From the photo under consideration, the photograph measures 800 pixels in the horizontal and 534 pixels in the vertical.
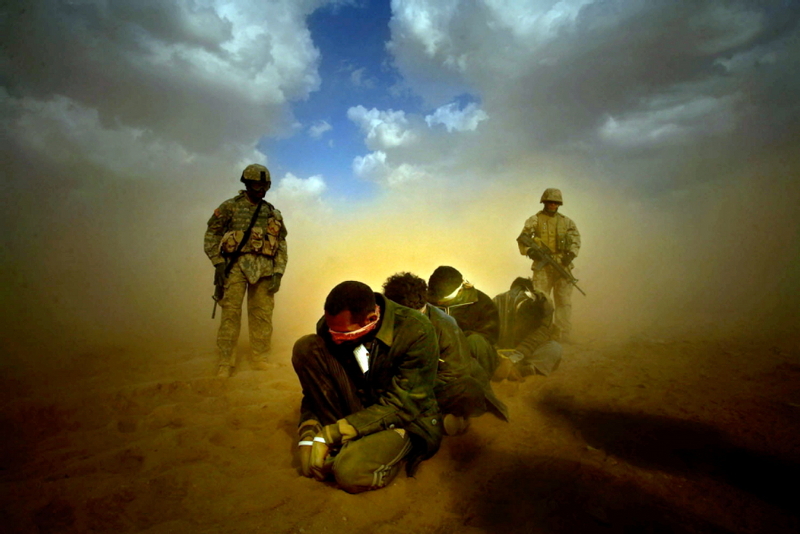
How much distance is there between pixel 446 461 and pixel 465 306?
1579 mm

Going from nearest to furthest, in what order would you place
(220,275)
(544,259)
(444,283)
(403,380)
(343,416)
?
(403,380) → (343,416) → (444,283) → (220,275) → (544,259)

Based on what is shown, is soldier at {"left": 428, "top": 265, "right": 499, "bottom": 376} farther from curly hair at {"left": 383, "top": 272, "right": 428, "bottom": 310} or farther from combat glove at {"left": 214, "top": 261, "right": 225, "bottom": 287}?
combat glove at {"left": 214, "top": 261, "right": 225, "bottom": 287}

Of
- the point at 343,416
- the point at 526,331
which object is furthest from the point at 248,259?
the point at 526,331

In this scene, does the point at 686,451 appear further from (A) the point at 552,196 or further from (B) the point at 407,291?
(A) the point at 552,196

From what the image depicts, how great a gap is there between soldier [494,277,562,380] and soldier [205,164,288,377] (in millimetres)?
2915

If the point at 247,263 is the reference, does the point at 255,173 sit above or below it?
above

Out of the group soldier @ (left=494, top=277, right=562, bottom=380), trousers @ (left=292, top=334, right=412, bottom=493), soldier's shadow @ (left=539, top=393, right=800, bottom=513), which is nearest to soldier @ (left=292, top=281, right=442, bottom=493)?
trousers @ (left=292, top=334, right=412, bottom=493)

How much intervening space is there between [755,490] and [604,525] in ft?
3.47

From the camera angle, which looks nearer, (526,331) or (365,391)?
(365,391)

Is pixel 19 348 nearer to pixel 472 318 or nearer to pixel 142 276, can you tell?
pixel 472 318

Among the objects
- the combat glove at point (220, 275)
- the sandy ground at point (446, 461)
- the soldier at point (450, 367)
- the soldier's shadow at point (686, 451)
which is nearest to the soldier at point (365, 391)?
the sandy ground at point (446, 461)

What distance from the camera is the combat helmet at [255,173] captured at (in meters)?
4.46

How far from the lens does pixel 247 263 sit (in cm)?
445

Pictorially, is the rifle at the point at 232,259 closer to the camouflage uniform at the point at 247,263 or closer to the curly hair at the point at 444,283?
the camouflage uniform at the point at 247,263
